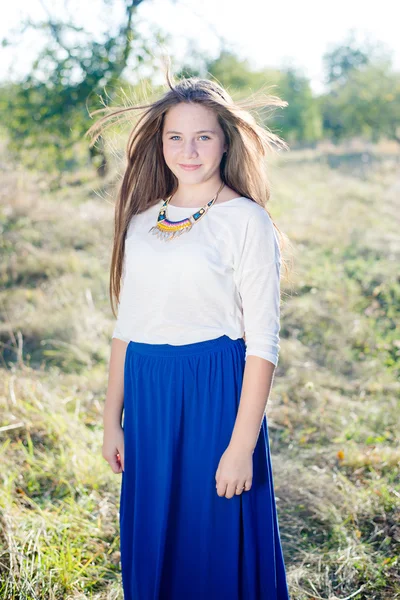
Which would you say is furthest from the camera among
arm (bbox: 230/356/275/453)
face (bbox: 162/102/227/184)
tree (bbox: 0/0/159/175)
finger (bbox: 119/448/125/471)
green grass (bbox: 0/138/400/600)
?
tree (bbox: 0/0/159/175)

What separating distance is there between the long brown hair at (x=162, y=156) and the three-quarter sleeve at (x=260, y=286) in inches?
5.6

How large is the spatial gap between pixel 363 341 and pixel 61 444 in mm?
2862

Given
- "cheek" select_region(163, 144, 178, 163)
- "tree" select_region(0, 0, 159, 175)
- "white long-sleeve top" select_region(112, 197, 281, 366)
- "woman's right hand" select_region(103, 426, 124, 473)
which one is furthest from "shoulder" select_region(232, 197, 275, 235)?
"tree" select_region(0, 0, 159, 175)

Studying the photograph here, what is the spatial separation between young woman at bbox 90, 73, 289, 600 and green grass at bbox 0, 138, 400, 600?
523 millimetres

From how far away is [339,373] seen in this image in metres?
4.73

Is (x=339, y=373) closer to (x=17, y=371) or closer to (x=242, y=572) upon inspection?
(x=17, y=371)

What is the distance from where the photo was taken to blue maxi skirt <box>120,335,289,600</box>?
5.87 feet

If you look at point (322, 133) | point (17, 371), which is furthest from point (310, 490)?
point (322, 133)

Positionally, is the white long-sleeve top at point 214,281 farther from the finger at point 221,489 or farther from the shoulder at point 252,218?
the finger at point 221,489

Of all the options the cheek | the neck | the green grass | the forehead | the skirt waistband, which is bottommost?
the green grass

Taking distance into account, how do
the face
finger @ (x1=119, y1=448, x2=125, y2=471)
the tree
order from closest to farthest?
the face < finger @ (x1=119, y1=448, x2=125, y2=471) < the tree

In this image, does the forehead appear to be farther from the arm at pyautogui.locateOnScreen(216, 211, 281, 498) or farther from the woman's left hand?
the woman's left hand

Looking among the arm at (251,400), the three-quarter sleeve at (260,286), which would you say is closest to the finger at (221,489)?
the arm at (251,400)

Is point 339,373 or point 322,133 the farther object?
point 322,133
